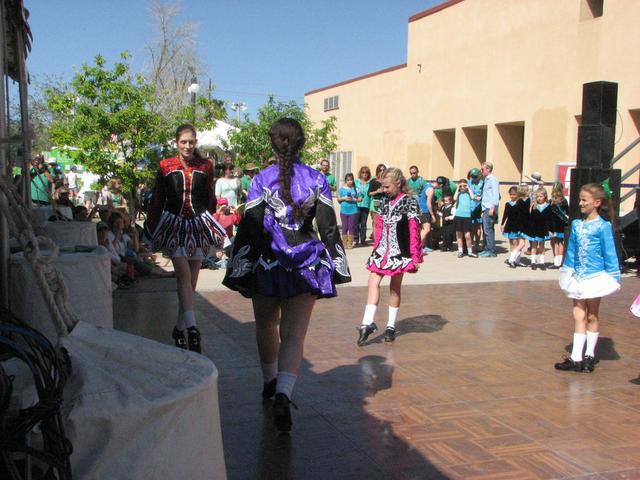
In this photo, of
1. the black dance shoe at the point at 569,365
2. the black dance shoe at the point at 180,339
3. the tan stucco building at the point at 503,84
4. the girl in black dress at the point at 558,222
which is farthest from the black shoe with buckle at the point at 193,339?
the tan stucco building at the point at 503,84

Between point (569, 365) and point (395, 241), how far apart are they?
6.16 ft

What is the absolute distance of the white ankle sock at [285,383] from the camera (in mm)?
4371

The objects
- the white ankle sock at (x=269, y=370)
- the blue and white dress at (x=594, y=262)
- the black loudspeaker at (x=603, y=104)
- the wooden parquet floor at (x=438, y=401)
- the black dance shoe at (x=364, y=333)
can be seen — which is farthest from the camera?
the black loudspeaker at (x=603, y=104)

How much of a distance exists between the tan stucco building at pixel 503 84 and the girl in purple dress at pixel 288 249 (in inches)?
533

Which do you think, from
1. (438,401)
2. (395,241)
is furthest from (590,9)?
(438,401)

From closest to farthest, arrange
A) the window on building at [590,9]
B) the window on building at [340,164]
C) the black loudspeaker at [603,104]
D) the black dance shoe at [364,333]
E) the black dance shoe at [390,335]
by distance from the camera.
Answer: the black dance shoe at [364,333], the black dance shoe at [390,335], the black loudspeaker at [603,104], the window on building at [590,9], the window on building at [340,164]

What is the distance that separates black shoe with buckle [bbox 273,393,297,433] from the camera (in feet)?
14.1

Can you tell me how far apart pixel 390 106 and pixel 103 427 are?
1105 inches

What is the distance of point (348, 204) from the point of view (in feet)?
52.7

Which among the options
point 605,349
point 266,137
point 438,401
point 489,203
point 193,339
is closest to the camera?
point 438,401

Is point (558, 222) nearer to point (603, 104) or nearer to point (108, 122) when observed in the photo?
point (603, 104)

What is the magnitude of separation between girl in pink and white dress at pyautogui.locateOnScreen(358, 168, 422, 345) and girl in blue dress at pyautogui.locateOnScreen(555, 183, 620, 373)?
1404mm

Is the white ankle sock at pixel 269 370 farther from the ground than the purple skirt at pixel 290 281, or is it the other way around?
the purple skirt at pixel 290 281

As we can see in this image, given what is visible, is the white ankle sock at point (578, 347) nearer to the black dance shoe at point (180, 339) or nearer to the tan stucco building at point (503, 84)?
the black dance shoe at point (180, 339)
